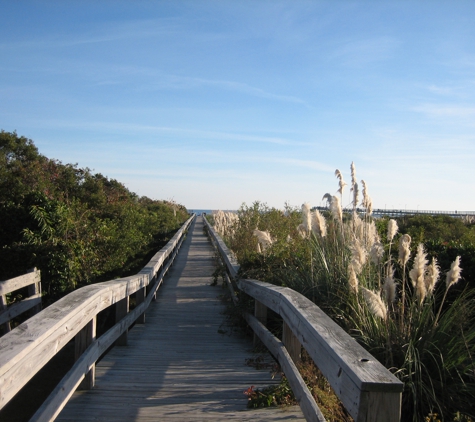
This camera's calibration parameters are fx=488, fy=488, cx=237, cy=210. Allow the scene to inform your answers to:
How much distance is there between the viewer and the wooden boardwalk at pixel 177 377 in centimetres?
356

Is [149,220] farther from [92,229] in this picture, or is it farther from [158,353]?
[158,353]

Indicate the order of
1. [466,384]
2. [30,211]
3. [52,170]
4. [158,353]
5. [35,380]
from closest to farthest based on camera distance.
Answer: [466,384], [158,353], [35,380], [30,211], [52,170]

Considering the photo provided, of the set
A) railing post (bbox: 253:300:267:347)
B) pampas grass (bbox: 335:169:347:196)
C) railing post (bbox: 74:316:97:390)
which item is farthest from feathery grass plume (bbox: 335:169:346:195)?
railing post (bbox: 74:316:97:390)

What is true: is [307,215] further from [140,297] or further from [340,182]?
[140,297]

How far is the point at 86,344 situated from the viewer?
13.1ft

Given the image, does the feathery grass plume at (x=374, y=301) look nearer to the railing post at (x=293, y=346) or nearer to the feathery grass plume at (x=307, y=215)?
the railing post at (x=293, y=346)

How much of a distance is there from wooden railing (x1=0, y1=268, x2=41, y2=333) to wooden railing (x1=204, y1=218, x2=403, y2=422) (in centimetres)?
321

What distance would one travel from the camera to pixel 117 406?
368 centimetres

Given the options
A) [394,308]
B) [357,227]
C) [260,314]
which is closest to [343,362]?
[394,308]

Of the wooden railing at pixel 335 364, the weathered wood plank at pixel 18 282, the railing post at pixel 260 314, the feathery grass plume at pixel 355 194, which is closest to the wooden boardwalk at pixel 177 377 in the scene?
the railing post at pixel 260 314

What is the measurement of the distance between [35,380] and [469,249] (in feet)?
22.0

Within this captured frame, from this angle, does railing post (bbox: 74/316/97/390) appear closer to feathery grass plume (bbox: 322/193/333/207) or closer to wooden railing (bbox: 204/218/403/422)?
wooden railing (bbox: 204/218/403/422)

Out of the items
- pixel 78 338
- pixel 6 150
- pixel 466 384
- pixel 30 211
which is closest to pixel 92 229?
pixel 30 211

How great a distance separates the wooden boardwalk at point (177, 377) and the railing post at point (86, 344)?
0.24 ft
